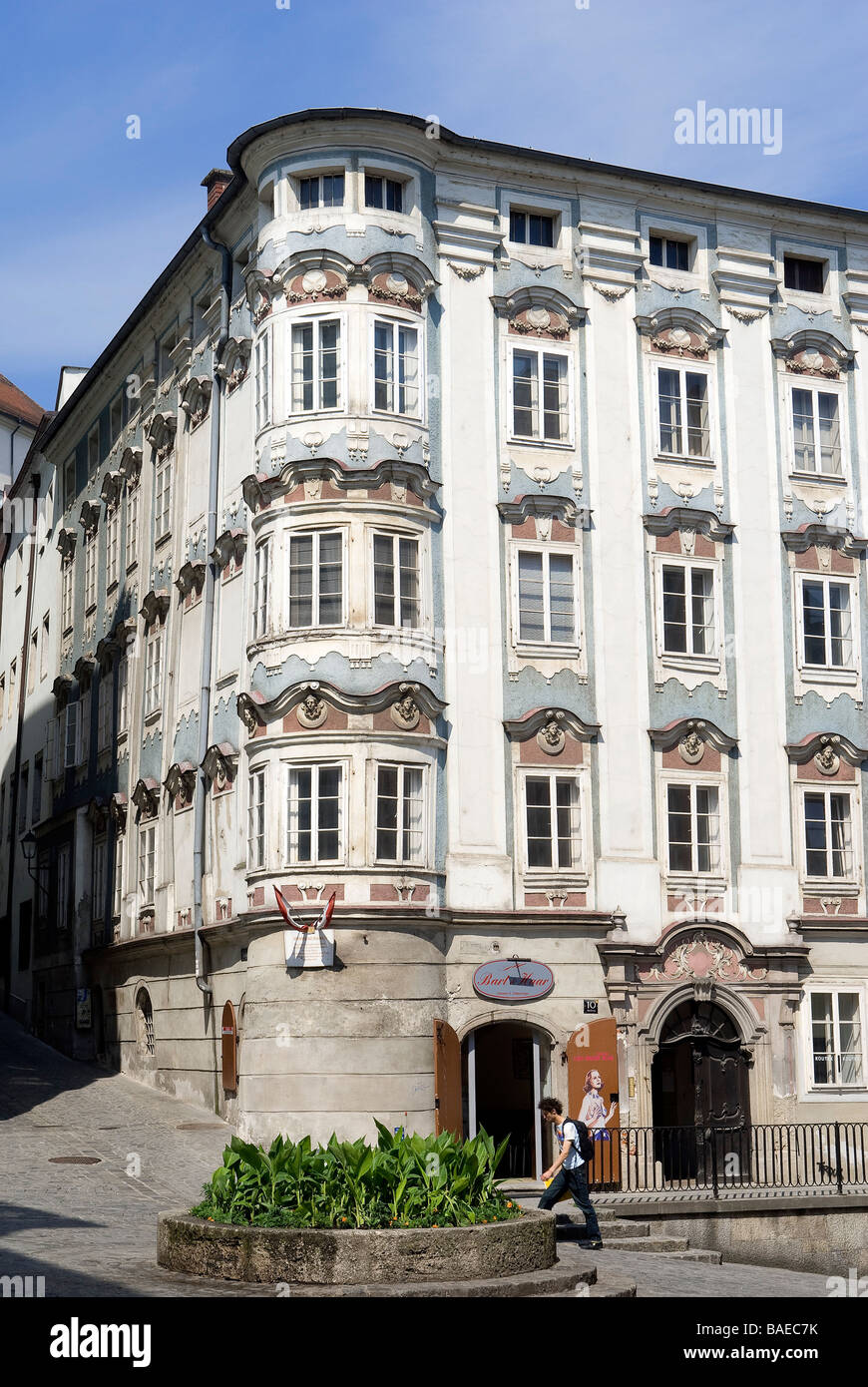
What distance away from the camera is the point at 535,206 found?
33.5m

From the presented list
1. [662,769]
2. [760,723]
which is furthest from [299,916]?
[760,723]

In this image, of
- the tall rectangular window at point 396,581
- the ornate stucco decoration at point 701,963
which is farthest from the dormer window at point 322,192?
the ornate stucco decoration at point 701,963

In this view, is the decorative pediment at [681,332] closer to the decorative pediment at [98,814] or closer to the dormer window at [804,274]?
the dormer window at [804,274]

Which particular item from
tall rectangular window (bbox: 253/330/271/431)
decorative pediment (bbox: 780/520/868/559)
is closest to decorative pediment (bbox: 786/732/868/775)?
decorative pediment (bbox: 780/520/868/559)

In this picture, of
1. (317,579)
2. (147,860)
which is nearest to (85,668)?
(147,860)

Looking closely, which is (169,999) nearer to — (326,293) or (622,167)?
(326,293)

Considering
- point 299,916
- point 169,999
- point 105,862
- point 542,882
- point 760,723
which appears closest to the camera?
point 299,916

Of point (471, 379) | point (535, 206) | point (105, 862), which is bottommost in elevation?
point (105, 862)

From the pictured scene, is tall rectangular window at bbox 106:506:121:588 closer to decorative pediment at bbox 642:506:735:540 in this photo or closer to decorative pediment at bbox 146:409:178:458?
decorative pediment at bbox 146:409:178:458

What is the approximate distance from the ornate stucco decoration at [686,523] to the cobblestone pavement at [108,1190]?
1376 centimetres

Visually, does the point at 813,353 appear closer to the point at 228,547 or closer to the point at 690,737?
the point at 690,737

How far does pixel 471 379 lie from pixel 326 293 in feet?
10.4

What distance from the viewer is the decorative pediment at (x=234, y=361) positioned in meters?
33.6

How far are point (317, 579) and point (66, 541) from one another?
18.9 metres
